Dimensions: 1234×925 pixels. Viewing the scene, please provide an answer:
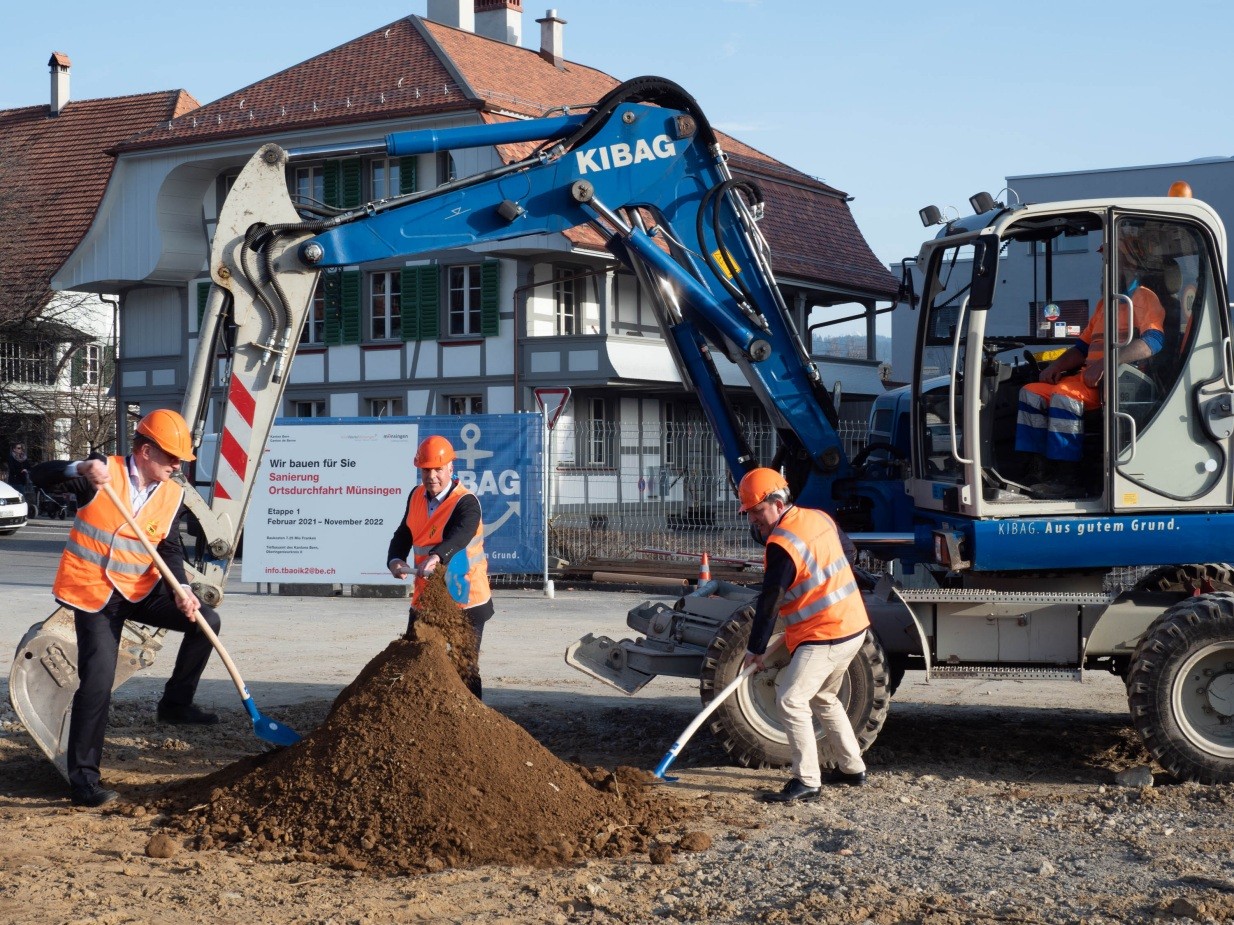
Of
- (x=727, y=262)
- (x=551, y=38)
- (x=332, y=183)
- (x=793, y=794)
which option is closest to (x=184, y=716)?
(x=793, y=794)

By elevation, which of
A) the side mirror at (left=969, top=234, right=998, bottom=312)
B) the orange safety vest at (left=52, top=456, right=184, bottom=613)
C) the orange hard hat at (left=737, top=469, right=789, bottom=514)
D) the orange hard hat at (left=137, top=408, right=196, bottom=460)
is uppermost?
the side mirror at (left=969, top=234, right=998, bottom=312)

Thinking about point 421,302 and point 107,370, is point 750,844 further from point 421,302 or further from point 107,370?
point 107,370

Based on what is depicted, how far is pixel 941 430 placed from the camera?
8.67 meters

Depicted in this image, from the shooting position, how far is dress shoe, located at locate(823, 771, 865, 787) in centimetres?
794

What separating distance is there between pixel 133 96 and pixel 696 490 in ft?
86.0

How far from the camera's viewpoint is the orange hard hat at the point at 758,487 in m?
7.61

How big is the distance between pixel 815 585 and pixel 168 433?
344 centimetres

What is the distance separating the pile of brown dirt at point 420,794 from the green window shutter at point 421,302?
24.5 metres

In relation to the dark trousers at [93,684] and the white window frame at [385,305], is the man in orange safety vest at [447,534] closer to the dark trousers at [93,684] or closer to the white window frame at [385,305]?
the dark trousers at [93,684]

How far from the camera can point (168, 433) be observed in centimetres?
750

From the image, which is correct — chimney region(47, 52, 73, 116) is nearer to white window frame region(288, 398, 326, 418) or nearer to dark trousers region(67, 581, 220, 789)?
white window frame region(288, 398, 326, 418)

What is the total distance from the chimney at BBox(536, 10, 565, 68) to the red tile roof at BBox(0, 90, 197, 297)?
34.2ft

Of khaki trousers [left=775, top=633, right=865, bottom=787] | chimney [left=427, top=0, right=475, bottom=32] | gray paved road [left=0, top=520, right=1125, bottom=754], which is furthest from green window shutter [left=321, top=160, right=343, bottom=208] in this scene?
khaki trousers [left=775, top=633, right=865, bottom=787]

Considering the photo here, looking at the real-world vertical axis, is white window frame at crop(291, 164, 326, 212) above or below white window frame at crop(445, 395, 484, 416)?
above
